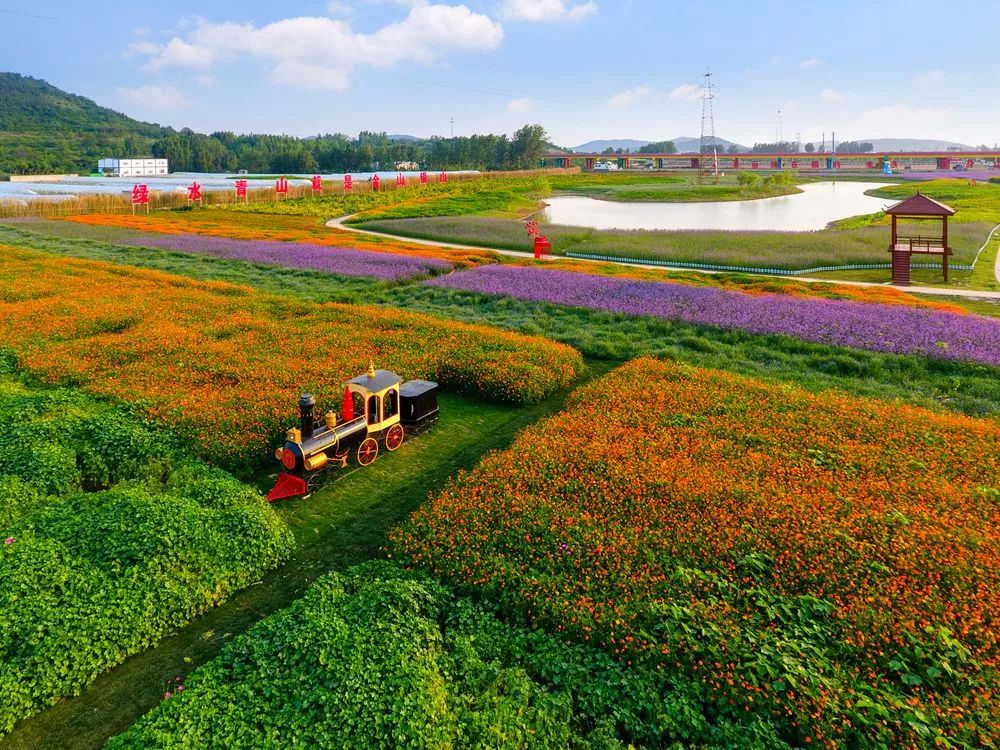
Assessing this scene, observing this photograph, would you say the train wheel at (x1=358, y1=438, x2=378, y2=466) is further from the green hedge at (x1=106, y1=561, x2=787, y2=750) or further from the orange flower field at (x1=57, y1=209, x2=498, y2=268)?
the orange flower field at (x1=57, y1=209, x2=498, y2=268)

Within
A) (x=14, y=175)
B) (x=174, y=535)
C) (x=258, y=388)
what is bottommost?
(x=174, y=535)

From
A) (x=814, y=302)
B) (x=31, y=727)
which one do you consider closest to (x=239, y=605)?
(x=31, y=727)

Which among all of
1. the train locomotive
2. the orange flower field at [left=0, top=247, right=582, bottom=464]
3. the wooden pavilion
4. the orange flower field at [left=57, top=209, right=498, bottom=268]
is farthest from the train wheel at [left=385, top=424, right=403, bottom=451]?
the wooden pavilion

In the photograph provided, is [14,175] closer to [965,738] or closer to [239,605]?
[239,605]

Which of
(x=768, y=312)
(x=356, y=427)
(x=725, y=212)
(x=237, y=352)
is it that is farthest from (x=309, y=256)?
(x=725, y=212)

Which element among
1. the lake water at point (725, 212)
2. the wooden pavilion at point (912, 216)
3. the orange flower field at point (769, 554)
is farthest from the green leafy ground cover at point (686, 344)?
the lake water at point (725, 212)

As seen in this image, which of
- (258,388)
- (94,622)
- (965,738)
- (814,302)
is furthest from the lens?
(814,302)
